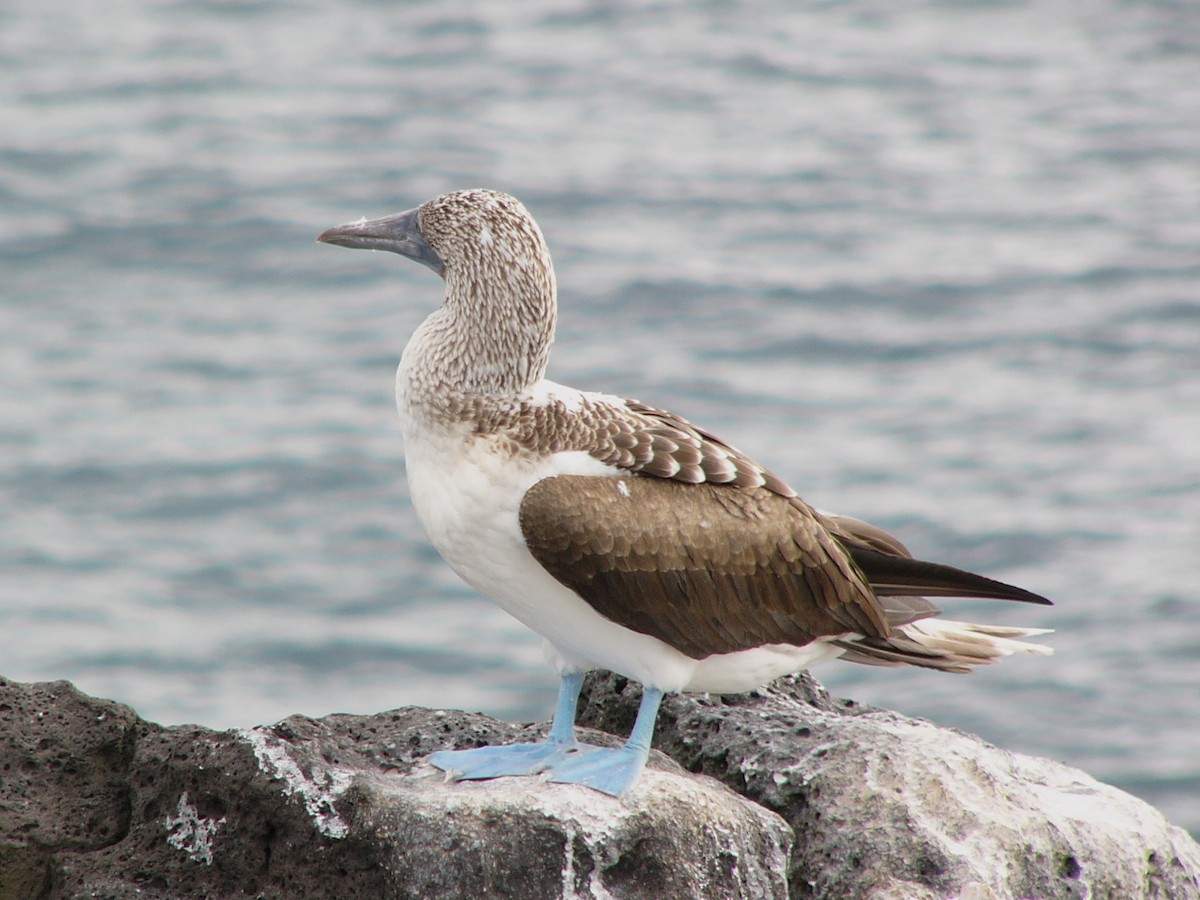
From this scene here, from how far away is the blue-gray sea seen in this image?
1451cm

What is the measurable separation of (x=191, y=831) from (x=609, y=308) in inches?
489

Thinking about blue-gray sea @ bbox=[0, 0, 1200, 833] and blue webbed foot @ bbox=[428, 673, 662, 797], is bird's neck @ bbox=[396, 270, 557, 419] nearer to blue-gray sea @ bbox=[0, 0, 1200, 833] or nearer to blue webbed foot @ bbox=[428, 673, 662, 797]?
blue webbed foot @ bbox=[428, 673, 662, 797]

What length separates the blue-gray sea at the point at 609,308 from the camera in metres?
14.5

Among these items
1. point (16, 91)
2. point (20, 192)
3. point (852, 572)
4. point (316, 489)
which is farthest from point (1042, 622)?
point (16, 91)

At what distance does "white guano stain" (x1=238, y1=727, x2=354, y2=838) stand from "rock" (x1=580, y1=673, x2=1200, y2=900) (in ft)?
5.42

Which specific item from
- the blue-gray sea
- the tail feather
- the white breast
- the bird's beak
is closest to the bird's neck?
the white breast

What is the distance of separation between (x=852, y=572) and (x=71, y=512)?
35.6 ft

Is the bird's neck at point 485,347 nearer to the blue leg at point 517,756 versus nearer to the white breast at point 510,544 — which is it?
the white breast at point 510,544

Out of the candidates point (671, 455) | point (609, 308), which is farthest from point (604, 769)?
point (609, 308)

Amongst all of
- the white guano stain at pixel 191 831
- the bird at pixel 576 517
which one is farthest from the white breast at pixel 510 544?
the white guano stain at pixel 191 831

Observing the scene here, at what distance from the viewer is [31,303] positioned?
18.0 meters

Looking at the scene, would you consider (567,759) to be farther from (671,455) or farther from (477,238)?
(477,238)

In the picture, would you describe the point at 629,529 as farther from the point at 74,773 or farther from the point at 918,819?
the point at 74,773

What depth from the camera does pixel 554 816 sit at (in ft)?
18.3
